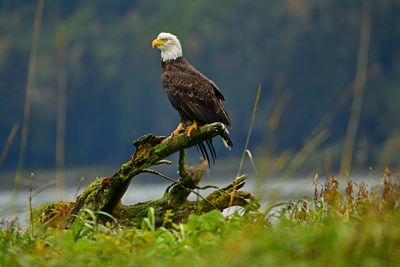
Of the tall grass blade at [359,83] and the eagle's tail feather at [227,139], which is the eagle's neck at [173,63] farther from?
the tall grass blade at [359,83]

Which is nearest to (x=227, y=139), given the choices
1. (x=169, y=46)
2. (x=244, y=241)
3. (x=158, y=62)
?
(x=169, y=46)

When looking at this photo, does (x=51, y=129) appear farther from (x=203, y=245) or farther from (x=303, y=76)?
(x=203, y=245)

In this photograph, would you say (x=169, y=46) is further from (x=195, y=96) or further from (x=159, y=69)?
(x=159, y=69)

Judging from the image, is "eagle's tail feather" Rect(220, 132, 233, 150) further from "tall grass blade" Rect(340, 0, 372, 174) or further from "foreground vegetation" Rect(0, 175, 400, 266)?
"tall grass blade" Rect(340, 0, 372, 174)

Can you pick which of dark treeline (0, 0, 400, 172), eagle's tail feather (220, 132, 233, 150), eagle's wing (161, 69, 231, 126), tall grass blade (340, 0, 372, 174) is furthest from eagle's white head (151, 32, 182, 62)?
dark treeline (0, 0, 400, 172)

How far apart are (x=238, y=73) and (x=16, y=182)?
338ft

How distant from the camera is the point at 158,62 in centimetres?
11044

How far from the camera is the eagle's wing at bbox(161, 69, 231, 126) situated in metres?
9.12

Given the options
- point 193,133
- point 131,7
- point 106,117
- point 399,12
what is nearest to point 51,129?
point 106,117

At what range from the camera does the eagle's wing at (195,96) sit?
29.9ft

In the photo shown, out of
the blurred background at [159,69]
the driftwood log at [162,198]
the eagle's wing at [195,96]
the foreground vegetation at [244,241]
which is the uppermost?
the blurred background at [159,69]

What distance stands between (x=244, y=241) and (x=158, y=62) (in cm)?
10637

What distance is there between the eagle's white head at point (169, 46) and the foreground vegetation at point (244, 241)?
3.96m

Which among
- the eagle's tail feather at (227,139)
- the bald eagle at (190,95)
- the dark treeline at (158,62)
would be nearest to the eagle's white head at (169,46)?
the bald eagle at (190,95)
